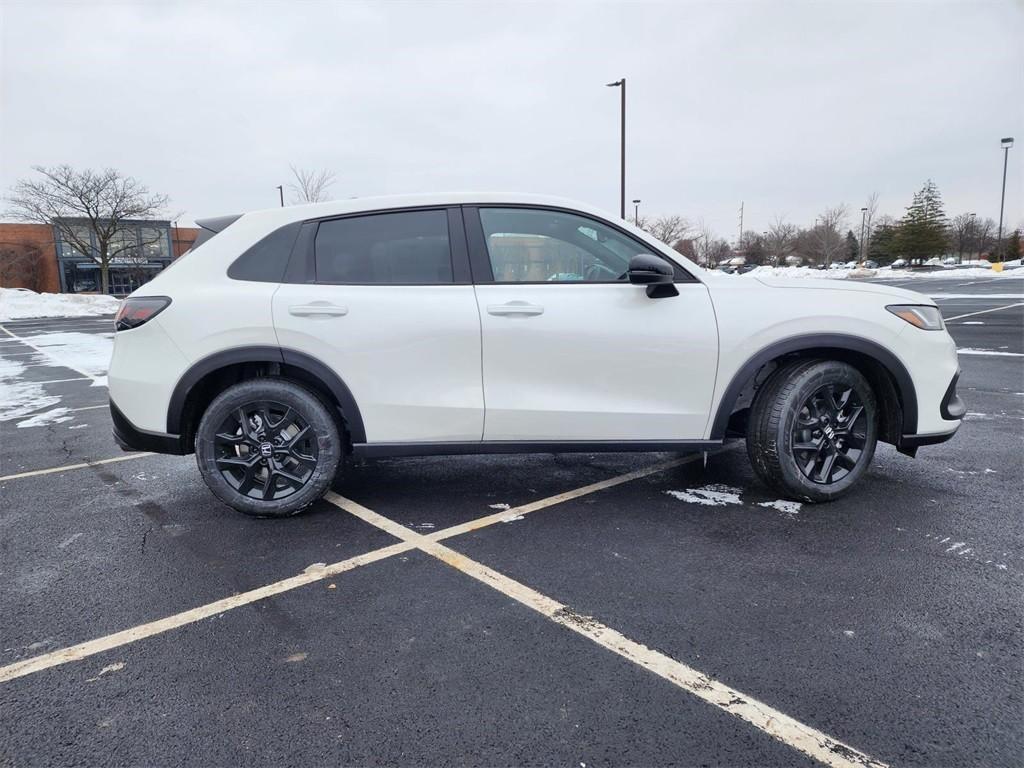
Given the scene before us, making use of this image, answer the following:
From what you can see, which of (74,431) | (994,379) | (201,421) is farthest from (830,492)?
(74,431)

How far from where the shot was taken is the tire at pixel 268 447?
3395mm

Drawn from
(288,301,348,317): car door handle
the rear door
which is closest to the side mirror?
the rear door

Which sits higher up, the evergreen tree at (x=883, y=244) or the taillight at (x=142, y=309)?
the evergreen tree at (x=883, y=244)

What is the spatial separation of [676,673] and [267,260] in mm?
2946

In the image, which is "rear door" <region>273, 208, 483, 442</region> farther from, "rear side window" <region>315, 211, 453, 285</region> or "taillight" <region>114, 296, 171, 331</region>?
"taillight" <region>114, 296, 171, 331</region>

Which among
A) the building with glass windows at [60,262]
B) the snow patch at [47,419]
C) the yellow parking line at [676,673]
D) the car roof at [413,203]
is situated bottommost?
the yellow parking line at [676,673]

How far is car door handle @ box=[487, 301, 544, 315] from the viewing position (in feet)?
10.9

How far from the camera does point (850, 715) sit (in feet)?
6.28

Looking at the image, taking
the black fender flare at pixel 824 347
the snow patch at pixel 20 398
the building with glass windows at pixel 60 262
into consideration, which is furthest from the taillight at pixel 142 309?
the building with glass windows at pixel 60 262

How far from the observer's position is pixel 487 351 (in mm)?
3342

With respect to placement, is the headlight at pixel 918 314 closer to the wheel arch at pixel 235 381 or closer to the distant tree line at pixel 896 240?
the wheel arch at pixel 235 381

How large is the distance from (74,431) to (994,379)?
398 inches

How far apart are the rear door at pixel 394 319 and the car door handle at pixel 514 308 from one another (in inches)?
4.2

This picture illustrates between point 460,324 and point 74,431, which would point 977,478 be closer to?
point 460,324
